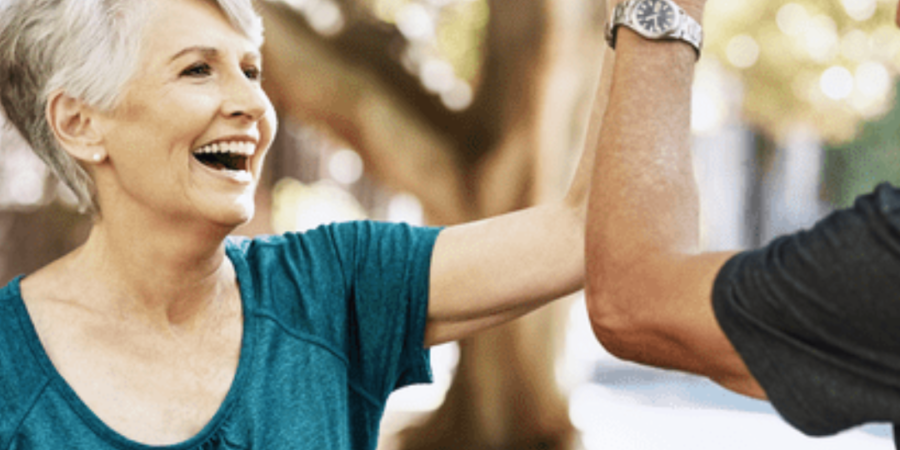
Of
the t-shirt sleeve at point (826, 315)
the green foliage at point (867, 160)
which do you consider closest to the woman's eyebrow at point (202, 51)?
the t-shirt sleeve at point (826, 315)

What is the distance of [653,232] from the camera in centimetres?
128

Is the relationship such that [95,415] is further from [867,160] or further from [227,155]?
[867,160]

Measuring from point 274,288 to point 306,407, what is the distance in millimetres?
279

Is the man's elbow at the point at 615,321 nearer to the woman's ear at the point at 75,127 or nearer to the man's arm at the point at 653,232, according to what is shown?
the man's arm at the point at 653,232

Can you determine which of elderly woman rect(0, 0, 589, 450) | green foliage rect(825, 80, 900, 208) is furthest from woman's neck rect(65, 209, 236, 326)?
green foliage rect(825, 80, 900, 208)

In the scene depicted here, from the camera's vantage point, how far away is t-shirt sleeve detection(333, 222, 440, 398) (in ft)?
6.59

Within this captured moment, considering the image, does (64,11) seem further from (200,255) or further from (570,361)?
(570,361)

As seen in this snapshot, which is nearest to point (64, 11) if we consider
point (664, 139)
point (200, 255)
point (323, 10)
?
point (200, 255)

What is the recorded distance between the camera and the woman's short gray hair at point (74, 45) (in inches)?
74.3

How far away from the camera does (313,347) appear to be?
194cm

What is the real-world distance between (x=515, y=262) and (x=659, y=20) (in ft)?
2.43

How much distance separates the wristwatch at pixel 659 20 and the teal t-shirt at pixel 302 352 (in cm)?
81

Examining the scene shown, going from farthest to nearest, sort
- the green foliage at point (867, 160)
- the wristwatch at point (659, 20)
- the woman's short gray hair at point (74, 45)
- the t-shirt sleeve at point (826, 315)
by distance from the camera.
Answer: the green foliage at point (867, 160) < the woman's short gray hair at point (74, 45) < the wristwatch at point (659, 20) < the t-shirt sleeve at point (826, 315)

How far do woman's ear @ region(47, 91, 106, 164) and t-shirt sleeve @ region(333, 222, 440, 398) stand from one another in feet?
1.76
